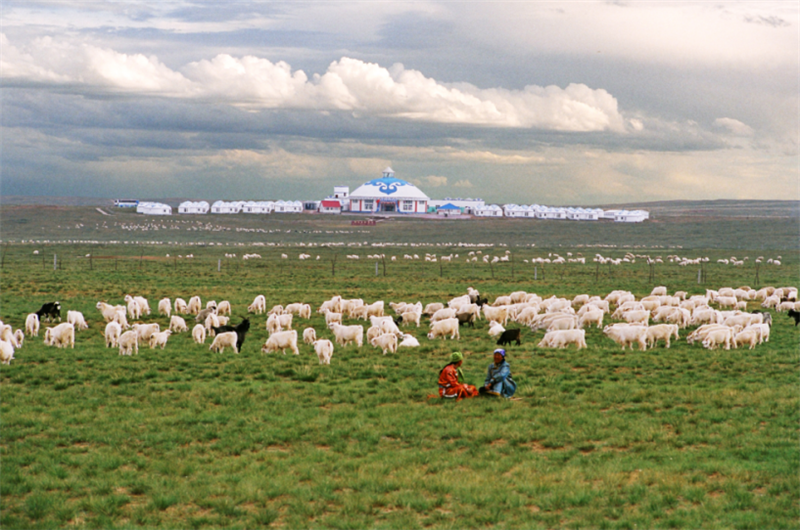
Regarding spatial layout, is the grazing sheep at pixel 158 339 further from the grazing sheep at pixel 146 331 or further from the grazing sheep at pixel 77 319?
the grazing sheep at pixel 77 319

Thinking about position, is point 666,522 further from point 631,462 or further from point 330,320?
point 330,320

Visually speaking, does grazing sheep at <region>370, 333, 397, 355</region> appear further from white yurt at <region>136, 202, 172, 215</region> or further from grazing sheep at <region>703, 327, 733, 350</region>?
white yurt at <region>136, 202, 172, 215</region>

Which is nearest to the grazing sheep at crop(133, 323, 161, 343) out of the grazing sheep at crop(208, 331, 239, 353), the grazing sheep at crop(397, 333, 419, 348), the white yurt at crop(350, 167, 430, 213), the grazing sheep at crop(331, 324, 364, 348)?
the grazing sheep at crop(208, 331, 239, 353)

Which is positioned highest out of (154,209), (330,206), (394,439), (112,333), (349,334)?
(330,206)

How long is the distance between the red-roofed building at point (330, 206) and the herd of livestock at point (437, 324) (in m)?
152

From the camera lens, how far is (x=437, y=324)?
21.4 meters

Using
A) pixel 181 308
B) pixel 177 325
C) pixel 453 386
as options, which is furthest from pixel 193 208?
pixel 453 386

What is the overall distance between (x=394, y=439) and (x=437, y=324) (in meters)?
10.2

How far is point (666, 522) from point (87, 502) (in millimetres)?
6956

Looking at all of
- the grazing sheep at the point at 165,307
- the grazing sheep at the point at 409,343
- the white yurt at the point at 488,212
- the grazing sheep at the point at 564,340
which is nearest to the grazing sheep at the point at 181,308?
the grazing sheep at the point at 165,307

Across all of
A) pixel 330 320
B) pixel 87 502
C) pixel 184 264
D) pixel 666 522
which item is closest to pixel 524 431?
pixel 666 522

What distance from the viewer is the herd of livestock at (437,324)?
18814mm

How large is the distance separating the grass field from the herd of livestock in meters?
0.58

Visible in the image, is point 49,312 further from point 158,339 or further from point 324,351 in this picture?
point 324,351
